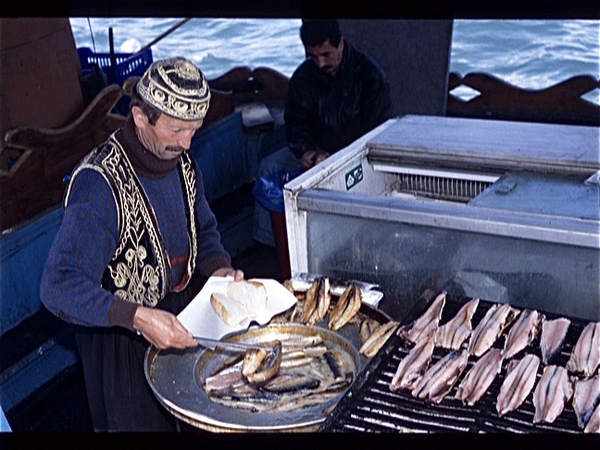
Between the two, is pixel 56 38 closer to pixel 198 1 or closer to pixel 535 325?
pixel 198 1

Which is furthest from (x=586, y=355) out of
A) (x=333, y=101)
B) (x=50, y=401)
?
(x=50, y=401)

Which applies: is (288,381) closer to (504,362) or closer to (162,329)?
(162,329)

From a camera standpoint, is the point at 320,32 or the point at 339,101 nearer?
the point at 320,32

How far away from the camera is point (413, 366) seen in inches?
113

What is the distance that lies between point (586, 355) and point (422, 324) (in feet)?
2.24

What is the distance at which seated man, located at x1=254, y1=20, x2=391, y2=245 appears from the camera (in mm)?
5824

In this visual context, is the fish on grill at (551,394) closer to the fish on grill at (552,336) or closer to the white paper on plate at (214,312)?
the fish on grill at (552,336)

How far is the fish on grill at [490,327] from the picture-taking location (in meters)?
3.00

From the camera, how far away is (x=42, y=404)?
16.3 ft

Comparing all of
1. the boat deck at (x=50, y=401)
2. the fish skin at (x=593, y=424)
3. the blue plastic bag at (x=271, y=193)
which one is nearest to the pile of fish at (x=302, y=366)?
the fish skin at (x=593, y=424)

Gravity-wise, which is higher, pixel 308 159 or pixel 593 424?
pixel 593 424

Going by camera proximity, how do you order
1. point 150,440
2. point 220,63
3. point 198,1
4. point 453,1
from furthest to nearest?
point 220,63 → point 453,1 → point 198,1 → point 150,440

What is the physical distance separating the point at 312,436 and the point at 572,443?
0.94 metres

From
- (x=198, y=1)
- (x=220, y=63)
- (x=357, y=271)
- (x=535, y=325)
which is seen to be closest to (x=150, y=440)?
(x=357, y=271)
